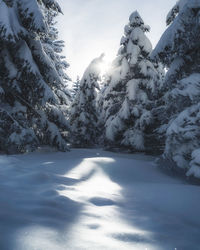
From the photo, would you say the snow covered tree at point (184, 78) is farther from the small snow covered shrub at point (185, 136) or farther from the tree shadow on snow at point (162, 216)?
the tree shadow on snow at point (162, 216)

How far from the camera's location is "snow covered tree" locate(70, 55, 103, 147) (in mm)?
18172

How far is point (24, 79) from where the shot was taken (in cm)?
929

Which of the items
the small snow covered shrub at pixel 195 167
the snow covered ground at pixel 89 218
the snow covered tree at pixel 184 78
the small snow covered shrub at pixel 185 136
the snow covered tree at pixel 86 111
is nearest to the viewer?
the snow covered ground at pixel 89 218

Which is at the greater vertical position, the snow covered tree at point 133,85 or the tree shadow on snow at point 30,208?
the snow covered tree at point 133,85

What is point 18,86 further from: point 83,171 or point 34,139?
point 83,171

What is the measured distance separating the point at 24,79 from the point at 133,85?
767 centimetres

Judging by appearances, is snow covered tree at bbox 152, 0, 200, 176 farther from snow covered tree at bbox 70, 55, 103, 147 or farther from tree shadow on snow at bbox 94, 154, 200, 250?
snow covered tree at bbox 70, 55, 103, 147

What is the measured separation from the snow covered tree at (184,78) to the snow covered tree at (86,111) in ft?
34.1

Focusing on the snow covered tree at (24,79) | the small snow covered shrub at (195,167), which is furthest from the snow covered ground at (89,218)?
the snow covered tree at (24,79)

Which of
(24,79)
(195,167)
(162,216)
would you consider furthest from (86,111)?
(162,216)

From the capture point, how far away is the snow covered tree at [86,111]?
59.6 ft

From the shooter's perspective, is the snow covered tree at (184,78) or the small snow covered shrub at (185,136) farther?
the snow covered tree at (184,78)

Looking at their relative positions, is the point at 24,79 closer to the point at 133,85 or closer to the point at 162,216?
the point at 133,85

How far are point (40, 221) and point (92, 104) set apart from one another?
17.9 m
